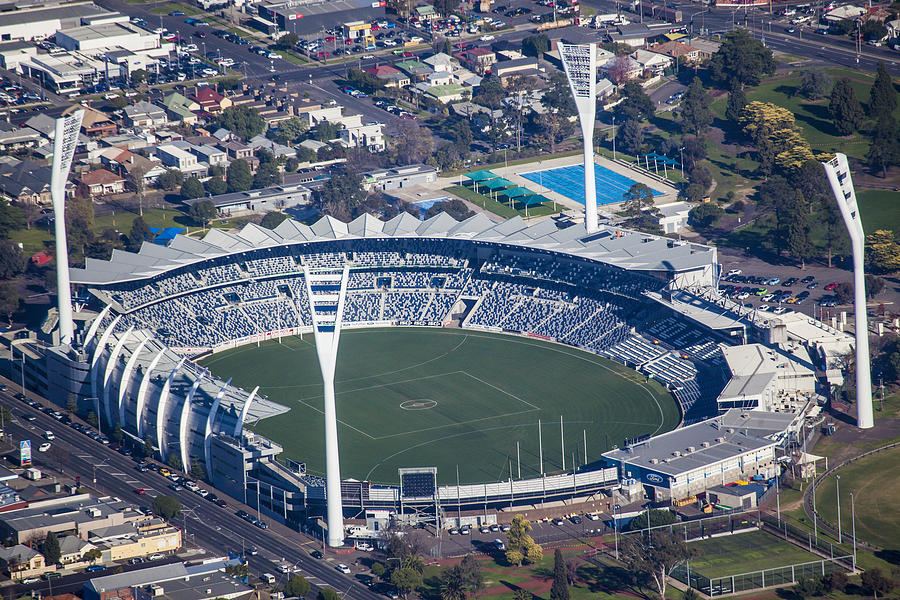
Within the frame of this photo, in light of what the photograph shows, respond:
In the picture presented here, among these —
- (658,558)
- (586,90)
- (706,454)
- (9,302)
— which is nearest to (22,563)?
(658,558)

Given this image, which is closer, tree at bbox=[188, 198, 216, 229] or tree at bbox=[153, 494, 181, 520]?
tree at bbox=[153, 494, 181, 520]

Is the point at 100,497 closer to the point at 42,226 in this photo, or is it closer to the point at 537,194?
the point at 42,226

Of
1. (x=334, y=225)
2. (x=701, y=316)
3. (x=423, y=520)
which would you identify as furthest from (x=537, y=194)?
(x=423, y=520)

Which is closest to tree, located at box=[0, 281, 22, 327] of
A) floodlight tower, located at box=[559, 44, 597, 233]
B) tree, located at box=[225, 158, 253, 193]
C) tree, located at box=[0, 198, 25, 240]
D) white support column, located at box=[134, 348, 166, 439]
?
tree, located at box=[0, 198, 25, 240]

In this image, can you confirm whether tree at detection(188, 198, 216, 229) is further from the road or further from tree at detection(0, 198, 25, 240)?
the road

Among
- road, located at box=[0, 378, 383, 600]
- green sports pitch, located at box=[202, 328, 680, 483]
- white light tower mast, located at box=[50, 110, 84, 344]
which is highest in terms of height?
white light tower mast, located at box=[50, 110, 84, 344]

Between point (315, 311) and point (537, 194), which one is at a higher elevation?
point (315, 311)
